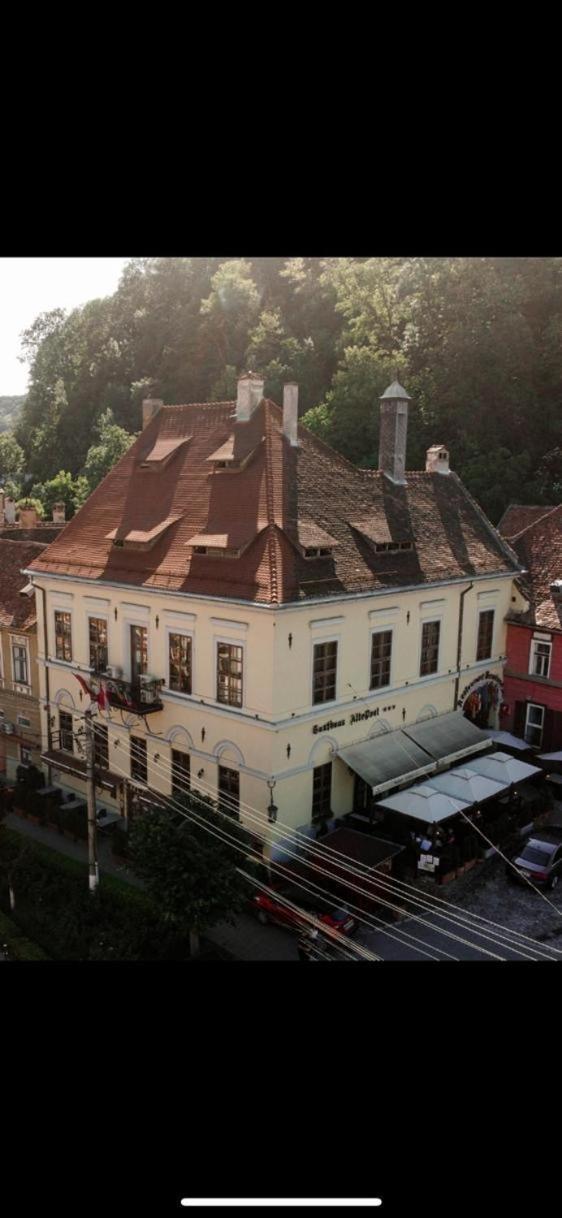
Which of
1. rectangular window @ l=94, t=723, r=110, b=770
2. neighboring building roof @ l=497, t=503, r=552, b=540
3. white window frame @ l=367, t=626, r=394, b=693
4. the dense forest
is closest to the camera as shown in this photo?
white window frame @ l=367, t=626, r=394, b=693

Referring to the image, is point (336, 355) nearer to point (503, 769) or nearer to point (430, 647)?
point (430, 647)

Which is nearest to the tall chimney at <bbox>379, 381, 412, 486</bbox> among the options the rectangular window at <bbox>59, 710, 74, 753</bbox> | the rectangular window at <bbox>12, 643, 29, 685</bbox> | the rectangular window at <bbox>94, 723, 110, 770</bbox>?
the rectangular window at <bbox>94, 723, 110, 770</bbox>

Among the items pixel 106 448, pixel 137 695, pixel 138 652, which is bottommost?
pixel 137 695

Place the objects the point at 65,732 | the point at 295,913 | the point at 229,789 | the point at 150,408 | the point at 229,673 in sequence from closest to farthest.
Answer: the point at 295,913 → the point at 229,673 → the point at 229,789 → the point at 65,732 → the point at 150,408

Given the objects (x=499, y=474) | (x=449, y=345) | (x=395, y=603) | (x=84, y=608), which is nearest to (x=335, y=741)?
(x=395, y=603)

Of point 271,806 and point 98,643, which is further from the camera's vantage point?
point 98,643

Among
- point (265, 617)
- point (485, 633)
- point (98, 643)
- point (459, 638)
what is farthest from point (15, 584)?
point (485, 633)

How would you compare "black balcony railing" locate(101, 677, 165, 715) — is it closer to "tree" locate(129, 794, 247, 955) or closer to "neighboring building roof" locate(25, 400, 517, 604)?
"neighboring building roof" locate(25, 400, 517, 604)
